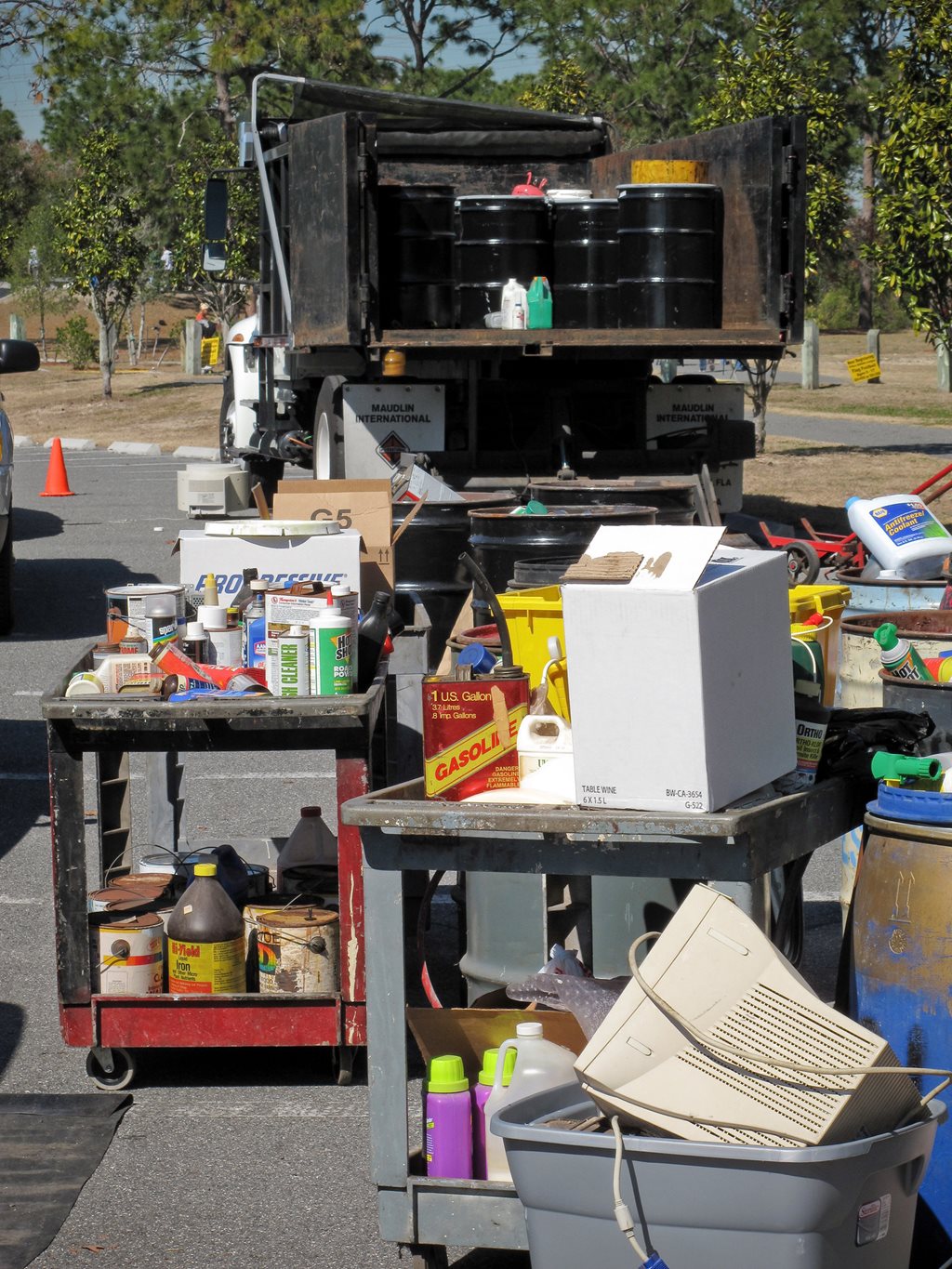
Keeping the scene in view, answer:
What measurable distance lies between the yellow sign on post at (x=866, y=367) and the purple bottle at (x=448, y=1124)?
3417cm

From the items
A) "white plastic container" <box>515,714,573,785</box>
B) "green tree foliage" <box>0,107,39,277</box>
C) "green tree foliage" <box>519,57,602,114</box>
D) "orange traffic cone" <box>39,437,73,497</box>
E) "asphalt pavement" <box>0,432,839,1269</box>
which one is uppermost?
"green tree foliage" <box>0,107,39,277</box>

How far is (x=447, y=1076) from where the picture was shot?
10.6ft

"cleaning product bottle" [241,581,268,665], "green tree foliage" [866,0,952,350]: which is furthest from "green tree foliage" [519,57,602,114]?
"cleaning product bottle" [241,581,268,665]

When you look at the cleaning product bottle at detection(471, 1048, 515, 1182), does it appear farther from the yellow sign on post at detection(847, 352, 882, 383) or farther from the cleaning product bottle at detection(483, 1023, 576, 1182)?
the yellow sign on post at detection(847, 352, 882, 383)

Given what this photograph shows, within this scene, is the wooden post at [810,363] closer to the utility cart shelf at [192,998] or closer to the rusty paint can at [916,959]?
the utility cart shelf at [192,998]

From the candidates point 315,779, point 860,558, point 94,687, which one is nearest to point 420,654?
point 94,687

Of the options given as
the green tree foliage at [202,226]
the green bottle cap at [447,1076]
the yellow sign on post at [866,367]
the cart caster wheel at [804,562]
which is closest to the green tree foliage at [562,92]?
the green tree foliage at [202,226]

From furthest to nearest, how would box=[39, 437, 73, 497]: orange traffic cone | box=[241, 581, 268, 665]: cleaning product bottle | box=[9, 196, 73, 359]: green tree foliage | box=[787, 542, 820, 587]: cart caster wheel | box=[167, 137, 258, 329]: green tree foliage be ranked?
box=[9, 196, 73, 359]: green tree foliage → box=[167, 137, 258, 329]: green tree foliage → box=[39, 437, 73, 497]: orange traffic cone → box=[787, 542, 820, 587]: cart caster wheel → box=[241, 581, 268, 665]: cleaning product bottle

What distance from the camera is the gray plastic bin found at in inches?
102

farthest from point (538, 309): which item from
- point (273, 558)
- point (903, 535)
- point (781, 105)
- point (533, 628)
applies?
point (781, 105)

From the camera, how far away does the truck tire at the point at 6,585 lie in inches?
414

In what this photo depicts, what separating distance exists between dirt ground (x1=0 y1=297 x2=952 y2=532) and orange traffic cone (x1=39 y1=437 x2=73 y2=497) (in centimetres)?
647

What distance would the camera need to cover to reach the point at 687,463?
1057 cm

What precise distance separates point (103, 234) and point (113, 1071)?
30032 millimetres
